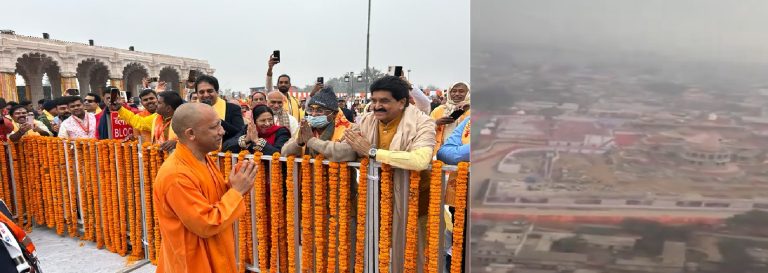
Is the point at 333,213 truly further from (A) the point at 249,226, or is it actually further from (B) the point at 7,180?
(B) the point at 7,180

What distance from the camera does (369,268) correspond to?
277cm

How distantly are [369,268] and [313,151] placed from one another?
91 centimetres

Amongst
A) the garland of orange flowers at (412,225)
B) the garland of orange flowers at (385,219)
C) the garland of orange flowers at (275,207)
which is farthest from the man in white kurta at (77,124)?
the garland of orange flowers at (412,225)

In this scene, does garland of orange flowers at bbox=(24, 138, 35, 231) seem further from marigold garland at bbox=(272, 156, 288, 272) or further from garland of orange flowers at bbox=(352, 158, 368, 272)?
garland of orange flowers at bbox=(352, 158, 368, 272)

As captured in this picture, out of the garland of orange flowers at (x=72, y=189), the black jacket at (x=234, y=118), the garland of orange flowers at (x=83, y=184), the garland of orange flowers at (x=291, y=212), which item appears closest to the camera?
the garland of orange flowers at (x=291, y=212)

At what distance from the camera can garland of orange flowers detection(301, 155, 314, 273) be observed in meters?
2.86

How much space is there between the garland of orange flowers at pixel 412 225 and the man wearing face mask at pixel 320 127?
0.57 meters

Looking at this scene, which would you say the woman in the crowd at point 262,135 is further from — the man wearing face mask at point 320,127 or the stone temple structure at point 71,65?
the stone temple structure at point 71,65

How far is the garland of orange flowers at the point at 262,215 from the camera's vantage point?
3.15m

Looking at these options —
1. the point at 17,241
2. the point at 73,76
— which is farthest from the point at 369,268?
the point at 73,76

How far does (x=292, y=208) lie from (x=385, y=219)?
77cm

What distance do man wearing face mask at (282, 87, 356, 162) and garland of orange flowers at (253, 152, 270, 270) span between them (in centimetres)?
29

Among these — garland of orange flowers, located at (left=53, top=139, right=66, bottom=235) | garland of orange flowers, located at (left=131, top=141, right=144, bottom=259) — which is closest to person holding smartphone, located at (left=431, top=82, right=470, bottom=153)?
garland of orange flowers, located at (left=131, top=141, right=144, bottom=259)

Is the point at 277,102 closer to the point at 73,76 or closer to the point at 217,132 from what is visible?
the point at 217,132
